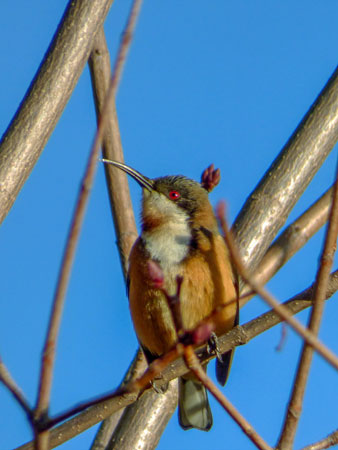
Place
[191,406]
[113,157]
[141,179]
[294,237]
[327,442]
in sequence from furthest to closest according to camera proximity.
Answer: [141,179], [191,406], [113,157], [294,237], [327,442]

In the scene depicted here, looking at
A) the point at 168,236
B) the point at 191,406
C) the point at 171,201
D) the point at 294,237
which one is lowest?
the point at 191,406

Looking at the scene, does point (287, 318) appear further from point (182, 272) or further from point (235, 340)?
point (182, 272)

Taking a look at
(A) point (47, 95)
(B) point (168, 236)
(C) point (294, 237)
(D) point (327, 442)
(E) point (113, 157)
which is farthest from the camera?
(E) point (113, 157)

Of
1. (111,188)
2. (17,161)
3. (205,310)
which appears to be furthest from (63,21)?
(205,310)

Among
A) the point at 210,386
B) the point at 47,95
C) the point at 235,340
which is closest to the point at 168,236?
the point at 47,95

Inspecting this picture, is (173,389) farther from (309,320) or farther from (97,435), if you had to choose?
(309,320)

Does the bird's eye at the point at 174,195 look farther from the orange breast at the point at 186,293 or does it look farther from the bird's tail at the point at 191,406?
the bird's tail at the point at 191,406
